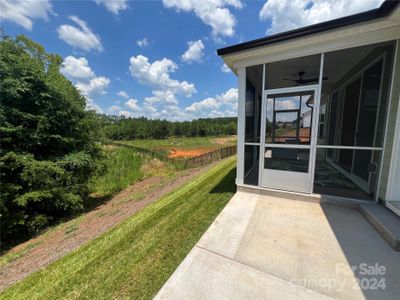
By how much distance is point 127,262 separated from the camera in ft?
7.82

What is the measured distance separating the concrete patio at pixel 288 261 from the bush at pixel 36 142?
15.2 feet

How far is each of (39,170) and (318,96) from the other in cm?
673

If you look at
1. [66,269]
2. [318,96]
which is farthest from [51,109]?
[318,96]

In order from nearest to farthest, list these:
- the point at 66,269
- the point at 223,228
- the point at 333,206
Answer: the point at 66,269, the point at 223,228, the point at 333,206

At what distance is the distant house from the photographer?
3.07 meters

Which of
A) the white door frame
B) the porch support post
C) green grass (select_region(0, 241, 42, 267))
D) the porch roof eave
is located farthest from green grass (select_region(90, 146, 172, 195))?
the porch roof eave

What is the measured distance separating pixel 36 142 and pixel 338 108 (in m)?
9.68

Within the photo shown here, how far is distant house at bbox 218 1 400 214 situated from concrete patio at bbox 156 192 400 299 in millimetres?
1003

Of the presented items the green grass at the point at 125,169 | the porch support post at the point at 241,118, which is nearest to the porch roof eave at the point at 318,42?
the porch support post at the point at 241,118

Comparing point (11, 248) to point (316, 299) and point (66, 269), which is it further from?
point (316, 299)

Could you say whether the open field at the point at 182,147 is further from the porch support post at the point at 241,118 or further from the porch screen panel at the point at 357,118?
the porch screen panel at the point at 357,118

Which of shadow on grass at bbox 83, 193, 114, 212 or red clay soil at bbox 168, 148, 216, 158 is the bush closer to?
shadow on grass at bbox 83, 193, 114, 212

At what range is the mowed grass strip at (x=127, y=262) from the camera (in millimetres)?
1999

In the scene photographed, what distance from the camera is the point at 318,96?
361 centimetres
